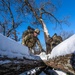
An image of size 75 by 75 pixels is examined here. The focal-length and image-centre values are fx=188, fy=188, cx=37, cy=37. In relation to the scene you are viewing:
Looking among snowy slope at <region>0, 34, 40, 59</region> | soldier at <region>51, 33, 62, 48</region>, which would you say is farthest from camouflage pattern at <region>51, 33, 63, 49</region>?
snowy slope at <region>0, 34, 40, 59</region>

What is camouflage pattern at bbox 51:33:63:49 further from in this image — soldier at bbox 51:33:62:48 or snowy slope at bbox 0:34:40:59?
snowy slope at bbox 0:34:40:59

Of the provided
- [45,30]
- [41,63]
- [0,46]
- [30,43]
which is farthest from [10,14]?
[0,46]

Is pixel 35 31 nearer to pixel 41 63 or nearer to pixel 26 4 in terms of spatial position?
pixel 41 63

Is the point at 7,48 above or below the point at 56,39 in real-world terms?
below

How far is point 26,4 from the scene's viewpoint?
48.8 ft

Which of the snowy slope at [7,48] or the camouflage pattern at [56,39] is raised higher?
the camouflage pattern at [56,39]

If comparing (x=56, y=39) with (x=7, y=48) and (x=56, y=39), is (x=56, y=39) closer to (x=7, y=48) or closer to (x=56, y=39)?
(x=56, y=39)

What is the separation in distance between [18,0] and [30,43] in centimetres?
776

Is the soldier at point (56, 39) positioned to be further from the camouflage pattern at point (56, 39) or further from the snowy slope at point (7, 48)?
the snowy slope at point (7, 48)

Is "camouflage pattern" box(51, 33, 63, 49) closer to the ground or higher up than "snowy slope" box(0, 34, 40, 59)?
higher up

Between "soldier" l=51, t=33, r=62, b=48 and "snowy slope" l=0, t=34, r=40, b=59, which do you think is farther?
"soldier" l=51, t=33, r=62, b=48

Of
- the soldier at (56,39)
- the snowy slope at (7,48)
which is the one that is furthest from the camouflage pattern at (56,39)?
the snowy slope at (7,48)

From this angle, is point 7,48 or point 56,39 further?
point 56,39

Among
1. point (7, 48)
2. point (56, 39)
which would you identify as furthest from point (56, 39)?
point (7, 48)
